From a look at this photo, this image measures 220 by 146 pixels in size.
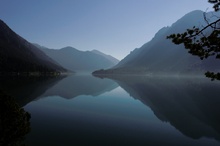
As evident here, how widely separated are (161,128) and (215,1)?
31236 mm

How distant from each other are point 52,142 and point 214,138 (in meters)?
25.2

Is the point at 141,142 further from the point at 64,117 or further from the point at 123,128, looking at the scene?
the point at 64,117

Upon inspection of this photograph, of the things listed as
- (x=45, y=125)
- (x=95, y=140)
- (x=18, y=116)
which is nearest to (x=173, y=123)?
(x=95, y=140)

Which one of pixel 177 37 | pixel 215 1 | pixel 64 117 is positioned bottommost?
pixel 64 117

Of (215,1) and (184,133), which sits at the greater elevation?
(215,1)

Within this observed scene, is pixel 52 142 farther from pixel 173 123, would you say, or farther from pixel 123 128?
pixel 173 123

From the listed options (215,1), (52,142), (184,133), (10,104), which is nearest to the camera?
(215,1)

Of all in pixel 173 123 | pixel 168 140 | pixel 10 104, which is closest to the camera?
pixel 10 104

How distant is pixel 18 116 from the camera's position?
2222cm

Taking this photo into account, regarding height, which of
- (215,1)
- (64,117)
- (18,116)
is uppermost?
(215,1)

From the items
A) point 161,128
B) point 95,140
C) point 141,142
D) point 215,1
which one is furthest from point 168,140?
point 215,1

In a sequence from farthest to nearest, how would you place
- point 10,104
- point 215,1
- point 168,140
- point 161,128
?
1. point 161,128
2. point 168,140
3. point 10,104
4. point 215,1

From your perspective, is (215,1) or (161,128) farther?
(161,128)

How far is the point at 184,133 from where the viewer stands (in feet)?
126
